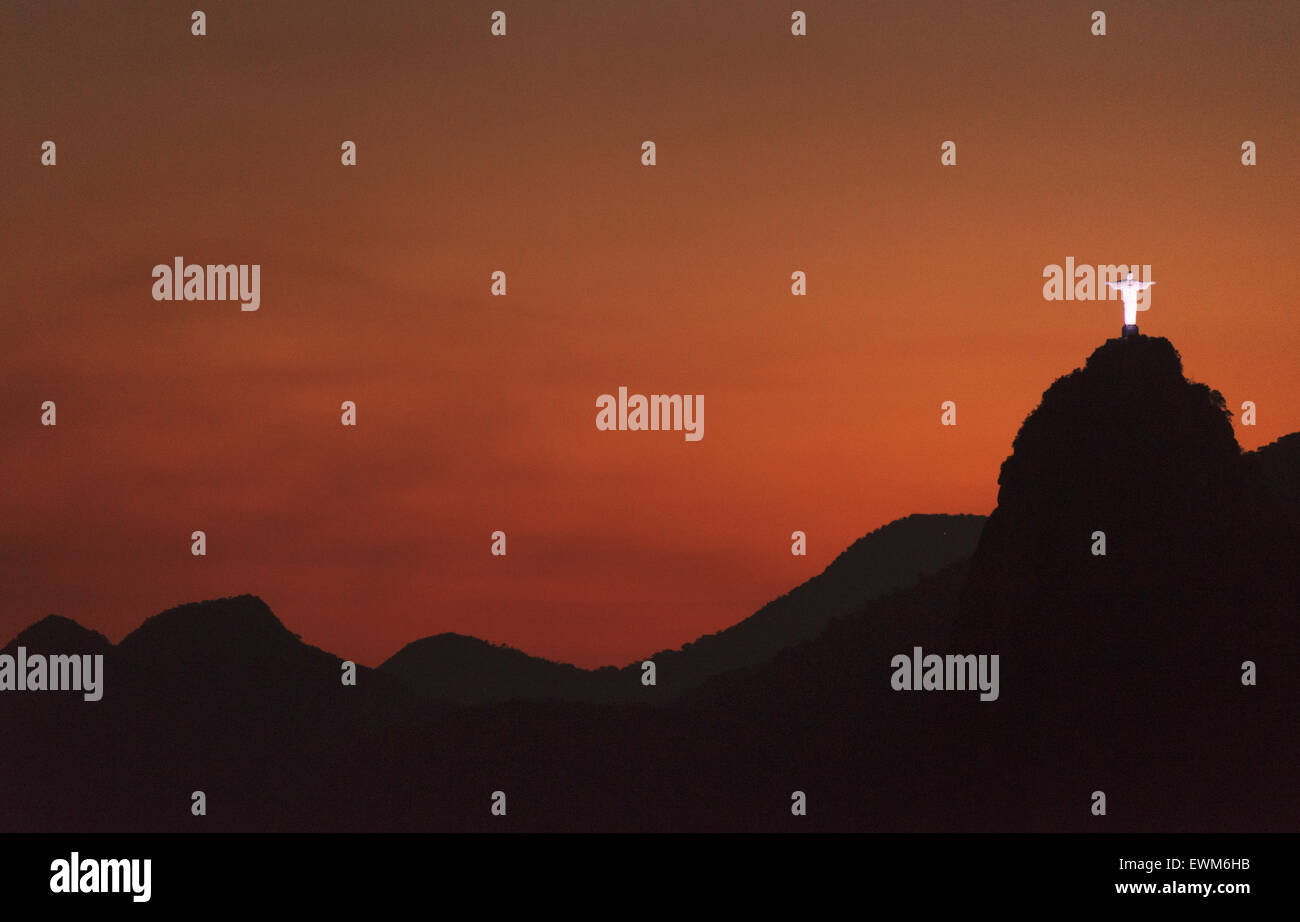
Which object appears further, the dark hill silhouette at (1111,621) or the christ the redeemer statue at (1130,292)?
the dark hill silhouette at (1111,621)

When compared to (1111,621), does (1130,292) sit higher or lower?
higher

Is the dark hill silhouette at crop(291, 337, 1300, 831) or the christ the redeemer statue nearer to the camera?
the christ the redeemer statue

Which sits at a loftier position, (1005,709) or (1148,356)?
(1148,356)

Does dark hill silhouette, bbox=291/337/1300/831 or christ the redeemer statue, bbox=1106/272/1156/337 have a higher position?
christ the redeemer statue, bbox=1106/272/1156/337

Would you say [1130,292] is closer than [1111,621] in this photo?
Yes

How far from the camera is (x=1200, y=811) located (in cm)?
12912

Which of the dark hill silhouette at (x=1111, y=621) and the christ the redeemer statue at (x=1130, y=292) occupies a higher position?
the christ the redeemer statue at (x=1130, y=292)
